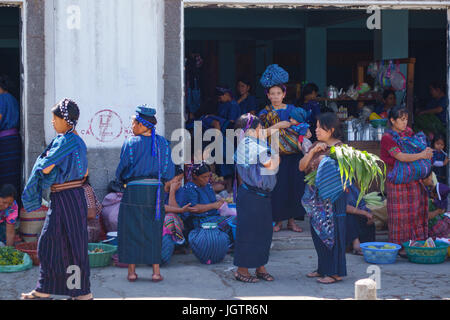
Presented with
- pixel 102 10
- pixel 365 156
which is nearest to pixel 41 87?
pixel 102 10

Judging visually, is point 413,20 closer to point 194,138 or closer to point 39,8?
point 194,138

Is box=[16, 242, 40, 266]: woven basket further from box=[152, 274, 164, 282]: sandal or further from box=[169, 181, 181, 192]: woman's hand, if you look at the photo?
box=[169, 181, 181, 192]: woman's hand

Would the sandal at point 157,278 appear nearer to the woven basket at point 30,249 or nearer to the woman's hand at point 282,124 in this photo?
the woven basket at point 30,249

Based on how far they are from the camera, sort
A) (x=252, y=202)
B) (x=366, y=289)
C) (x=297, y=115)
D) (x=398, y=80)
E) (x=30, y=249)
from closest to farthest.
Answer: (x=366, y=289) < (x=252, y=202) < (x=30, y=249) < (x=297, y=115) < (x=398, y=80)

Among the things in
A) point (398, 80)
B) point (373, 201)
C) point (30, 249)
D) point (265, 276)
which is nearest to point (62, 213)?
point (30, 249)

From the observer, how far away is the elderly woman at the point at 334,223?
654cm

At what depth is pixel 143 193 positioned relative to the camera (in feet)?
21.3

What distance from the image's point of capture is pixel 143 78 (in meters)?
8.13

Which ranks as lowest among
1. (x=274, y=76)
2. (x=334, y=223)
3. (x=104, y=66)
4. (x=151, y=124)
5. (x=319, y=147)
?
(x=334, y=223)

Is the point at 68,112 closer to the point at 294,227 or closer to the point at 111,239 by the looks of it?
the point at 111,239

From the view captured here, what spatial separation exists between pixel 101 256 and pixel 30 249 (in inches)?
30.3

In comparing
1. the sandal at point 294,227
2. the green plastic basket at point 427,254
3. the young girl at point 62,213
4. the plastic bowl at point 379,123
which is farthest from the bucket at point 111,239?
the plastic bowl at point 379,123

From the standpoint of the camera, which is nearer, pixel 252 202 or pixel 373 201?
pixel 252 202

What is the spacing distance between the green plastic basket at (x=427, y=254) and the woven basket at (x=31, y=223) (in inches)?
153
